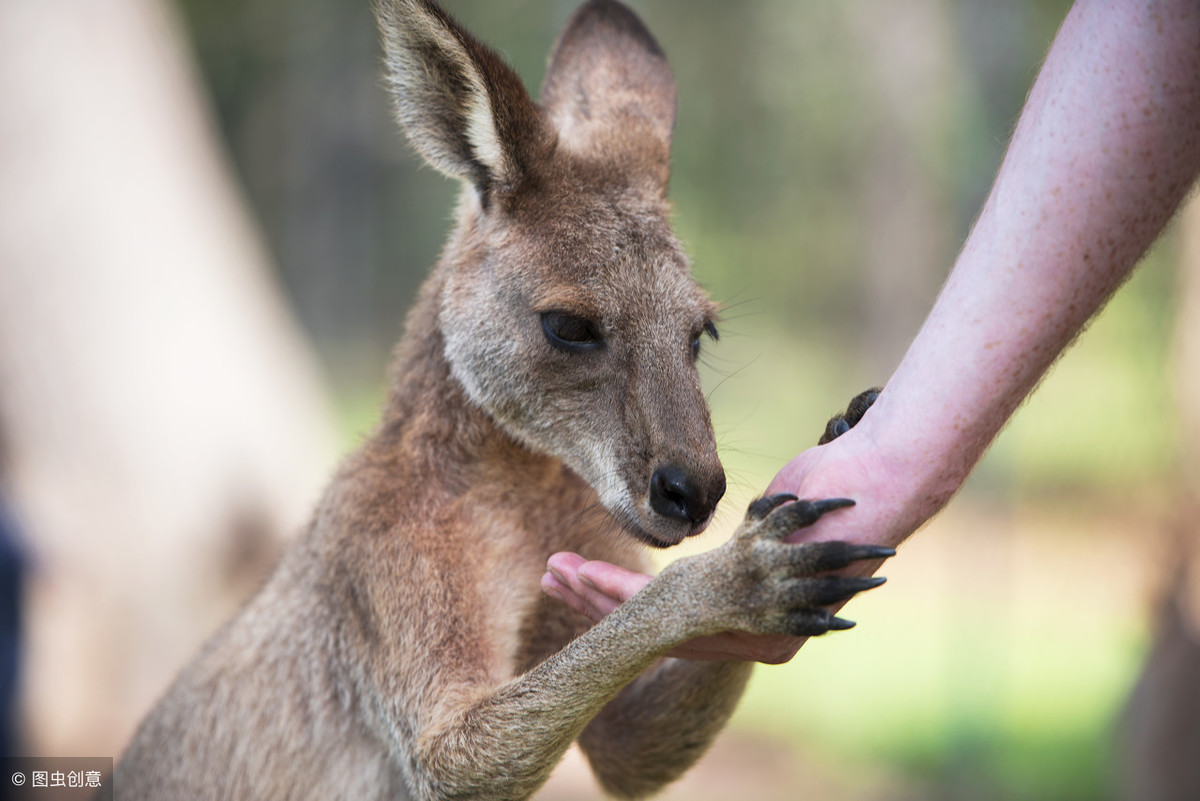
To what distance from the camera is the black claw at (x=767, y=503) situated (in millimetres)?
2305

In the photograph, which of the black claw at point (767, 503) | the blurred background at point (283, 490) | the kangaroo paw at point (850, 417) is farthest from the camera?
the blurred background at point (283, 490)

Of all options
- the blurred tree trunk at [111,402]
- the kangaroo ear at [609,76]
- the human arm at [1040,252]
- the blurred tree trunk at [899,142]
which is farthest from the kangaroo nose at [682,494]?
the blurred tree trunk at [899,142]

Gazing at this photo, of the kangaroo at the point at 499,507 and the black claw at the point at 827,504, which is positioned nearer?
the black claw at the point at 827,504

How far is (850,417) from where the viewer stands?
2713mm

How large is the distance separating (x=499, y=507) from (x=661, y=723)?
857mm

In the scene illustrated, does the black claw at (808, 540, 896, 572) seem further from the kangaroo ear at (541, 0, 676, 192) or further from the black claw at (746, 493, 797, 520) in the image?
the kangaroo ear at (541, 0, 676, 192)

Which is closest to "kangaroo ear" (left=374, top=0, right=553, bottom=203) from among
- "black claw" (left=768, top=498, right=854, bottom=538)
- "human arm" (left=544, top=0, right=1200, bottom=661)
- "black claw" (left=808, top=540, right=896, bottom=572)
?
"human arm" (left=544, top=0, right=1200, bottom=661)

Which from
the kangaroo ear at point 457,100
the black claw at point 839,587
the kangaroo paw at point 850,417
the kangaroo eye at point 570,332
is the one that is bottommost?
the black claw at point 839,587

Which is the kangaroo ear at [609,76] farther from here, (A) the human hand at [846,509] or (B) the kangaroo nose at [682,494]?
(A) the human hand at [846,509]

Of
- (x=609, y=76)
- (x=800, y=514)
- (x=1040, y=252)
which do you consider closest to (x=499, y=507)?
(x=800, y=514)

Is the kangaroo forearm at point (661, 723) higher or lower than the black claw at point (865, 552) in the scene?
lower

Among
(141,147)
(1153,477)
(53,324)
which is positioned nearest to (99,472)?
(53,324)

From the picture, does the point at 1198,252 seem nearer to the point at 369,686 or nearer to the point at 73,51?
the point at 369,686

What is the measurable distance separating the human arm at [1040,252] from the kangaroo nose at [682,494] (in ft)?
1.06
